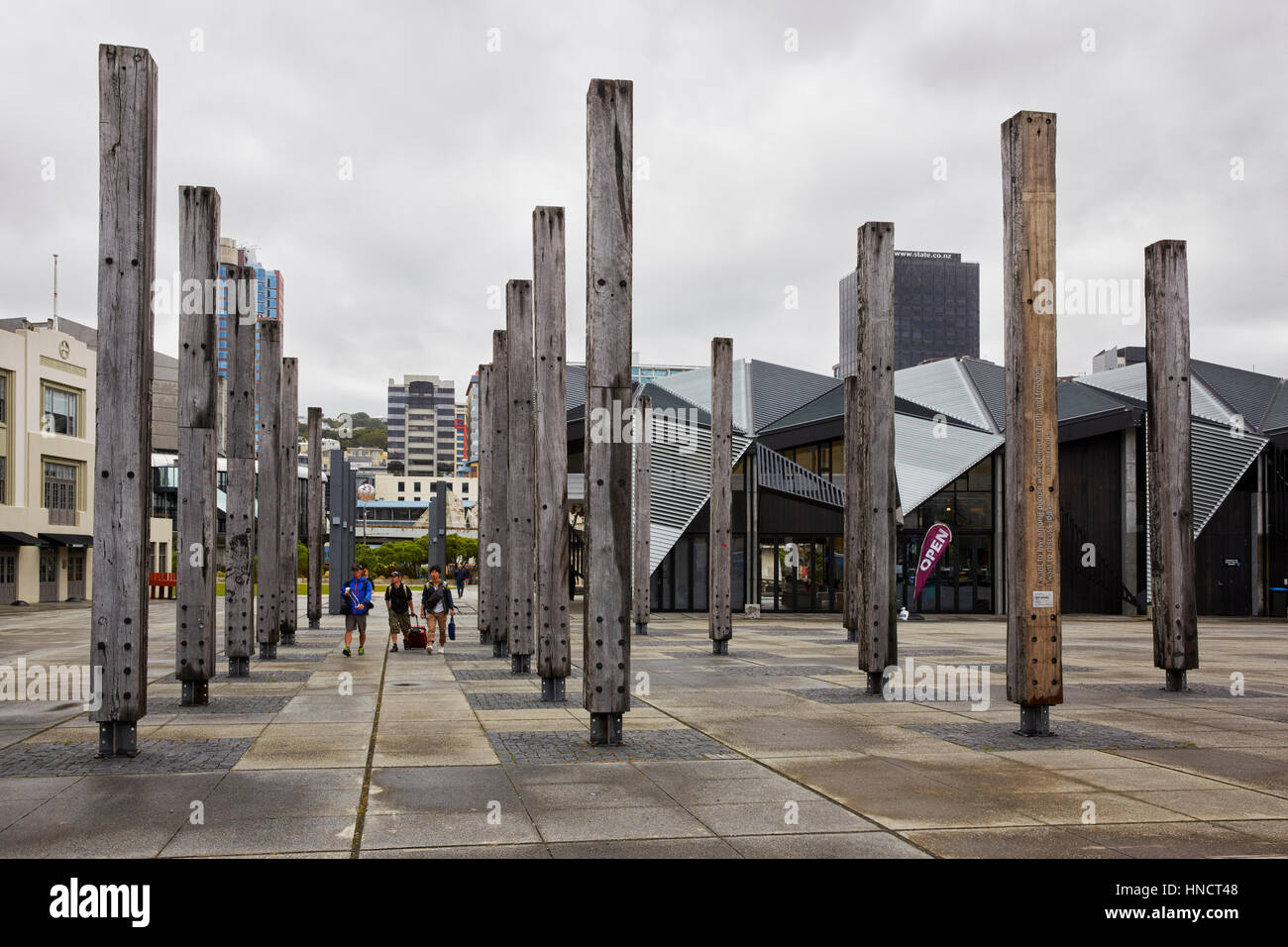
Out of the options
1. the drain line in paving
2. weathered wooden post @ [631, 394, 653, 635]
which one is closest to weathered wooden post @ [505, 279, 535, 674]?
the drain line in paving

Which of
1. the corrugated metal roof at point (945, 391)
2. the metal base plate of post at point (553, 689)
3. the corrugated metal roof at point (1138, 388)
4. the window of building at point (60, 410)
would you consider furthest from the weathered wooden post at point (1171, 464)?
the window of building at point (60, 410)

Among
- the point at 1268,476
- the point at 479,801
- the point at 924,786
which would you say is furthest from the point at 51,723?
the point at 1268,476

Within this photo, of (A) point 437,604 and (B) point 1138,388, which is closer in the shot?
(A) point 437,604

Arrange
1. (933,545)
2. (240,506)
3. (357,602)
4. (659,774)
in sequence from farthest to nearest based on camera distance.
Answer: (933,545), (357,602), (240,506), (659,774)

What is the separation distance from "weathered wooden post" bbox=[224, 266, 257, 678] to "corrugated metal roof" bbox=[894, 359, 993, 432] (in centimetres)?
2633

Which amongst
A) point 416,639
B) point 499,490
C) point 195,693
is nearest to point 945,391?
point 499,490

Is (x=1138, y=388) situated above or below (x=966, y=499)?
above

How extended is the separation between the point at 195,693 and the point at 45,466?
42.3 metres

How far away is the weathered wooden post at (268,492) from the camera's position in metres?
20.2

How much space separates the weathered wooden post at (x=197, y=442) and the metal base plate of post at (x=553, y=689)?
382cm

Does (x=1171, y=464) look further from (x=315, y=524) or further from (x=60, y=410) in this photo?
(x=60, y=410)

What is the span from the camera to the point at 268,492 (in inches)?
800

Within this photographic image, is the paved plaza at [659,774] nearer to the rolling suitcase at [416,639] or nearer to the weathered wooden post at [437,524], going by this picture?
the rolling suitcase at [416,639]

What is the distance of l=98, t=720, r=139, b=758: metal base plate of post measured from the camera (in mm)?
9719
